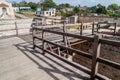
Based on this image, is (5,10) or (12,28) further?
(5,10)

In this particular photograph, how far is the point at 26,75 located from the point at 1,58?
69.8 inches

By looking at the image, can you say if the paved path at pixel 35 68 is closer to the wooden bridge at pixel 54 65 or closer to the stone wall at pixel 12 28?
the wooden bridge at pixel 54 65

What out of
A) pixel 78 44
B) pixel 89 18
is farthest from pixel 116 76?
pixel 89 18

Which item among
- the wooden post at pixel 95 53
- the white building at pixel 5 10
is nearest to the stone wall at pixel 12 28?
the wooden post at pixel 95 53

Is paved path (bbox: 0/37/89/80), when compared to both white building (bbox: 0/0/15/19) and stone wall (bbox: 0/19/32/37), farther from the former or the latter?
white building (bbox: 0/0/15/19)

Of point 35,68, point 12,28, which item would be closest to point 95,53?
point 35,68

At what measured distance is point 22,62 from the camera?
4438 mm

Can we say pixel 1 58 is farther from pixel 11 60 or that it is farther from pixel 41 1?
pixel 41 1

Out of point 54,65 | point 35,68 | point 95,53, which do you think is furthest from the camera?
point 54,65

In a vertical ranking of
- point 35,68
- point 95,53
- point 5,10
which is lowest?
point 35,68

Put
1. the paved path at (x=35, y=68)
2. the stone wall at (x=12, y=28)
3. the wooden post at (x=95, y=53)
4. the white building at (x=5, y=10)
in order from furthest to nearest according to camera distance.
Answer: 1. the white building at (x=5, y=10)
2. the stone wall at (x=12, y=28)
3. the paved path at (x=35, y=68)
4. the wooden post at (x=95, y=53)

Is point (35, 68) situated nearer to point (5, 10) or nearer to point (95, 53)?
point (95, 53)

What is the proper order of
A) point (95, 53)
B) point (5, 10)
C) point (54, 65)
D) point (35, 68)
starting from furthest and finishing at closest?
point (5, 10) → point (54, 65) → point (35, 68) → point (95, 53)

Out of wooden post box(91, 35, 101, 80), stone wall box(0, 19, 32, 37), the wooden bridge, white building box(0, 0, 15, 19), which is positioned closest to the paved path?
the wooden bridge
